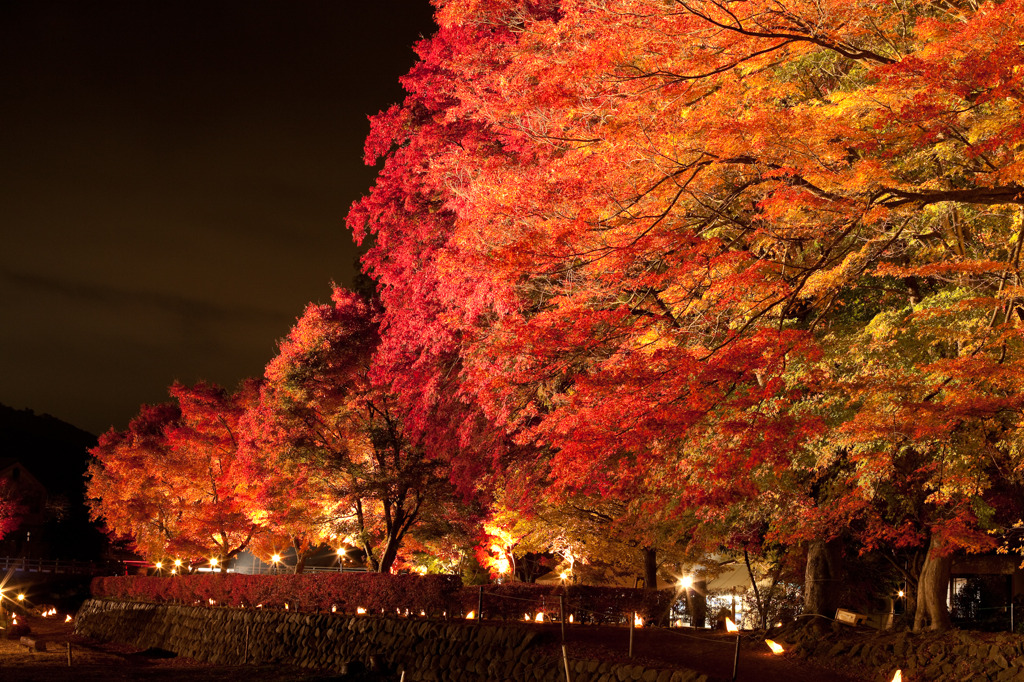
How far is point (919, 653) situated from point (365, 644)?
1195cm

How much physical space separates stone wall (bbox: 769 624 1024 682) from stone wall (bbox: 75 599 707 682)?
3072mm

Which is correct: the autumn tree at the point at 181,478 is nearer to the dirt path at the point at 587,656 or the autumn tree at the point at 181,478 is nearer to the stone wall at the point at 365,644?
the stone wall at the point at 365,644

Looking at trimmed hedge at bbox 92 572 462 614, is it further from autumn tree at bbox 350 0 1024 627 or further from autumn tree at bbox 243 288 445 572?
autumn tree at bbox 350 0 1024 627

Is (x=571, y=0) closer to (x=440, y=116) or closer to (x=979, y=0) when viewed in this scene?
(x=979, y=0)

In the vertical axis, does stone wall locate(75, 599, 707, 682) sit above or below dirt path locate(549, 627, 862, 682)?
below

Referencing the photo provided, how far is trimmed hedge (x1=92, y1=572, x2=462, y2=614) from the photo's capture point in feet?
63.2

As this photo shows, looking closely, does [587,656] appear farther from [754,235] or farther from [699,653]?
[754,235]

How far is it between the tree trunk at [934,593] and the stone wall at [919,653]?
2.42m

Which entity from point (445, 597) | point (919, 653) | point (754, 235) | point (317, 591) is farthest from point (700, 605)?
point (754, 235)

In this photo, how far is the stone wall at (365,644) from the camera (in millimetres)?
14328

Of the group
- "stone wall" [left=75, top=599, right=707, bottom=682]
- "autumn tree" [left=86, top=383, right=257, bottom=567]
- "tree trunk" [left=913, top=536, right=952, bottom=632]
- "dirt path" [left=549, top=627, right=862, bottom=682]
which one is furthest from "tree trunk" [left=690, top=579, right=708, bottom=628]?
"autumn tree" [left=86, top=383, right=257, bottom=567]

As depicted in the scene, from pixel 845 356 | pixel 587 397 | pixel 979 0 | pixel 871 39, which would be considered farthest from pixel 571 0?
pixel 845 356

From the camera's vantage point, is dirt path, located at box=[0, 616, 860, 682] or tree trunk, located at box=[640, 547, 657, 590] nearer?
dirt path, located at box=[0, 616, 860, 682]

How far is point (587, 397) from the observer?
11.5m
